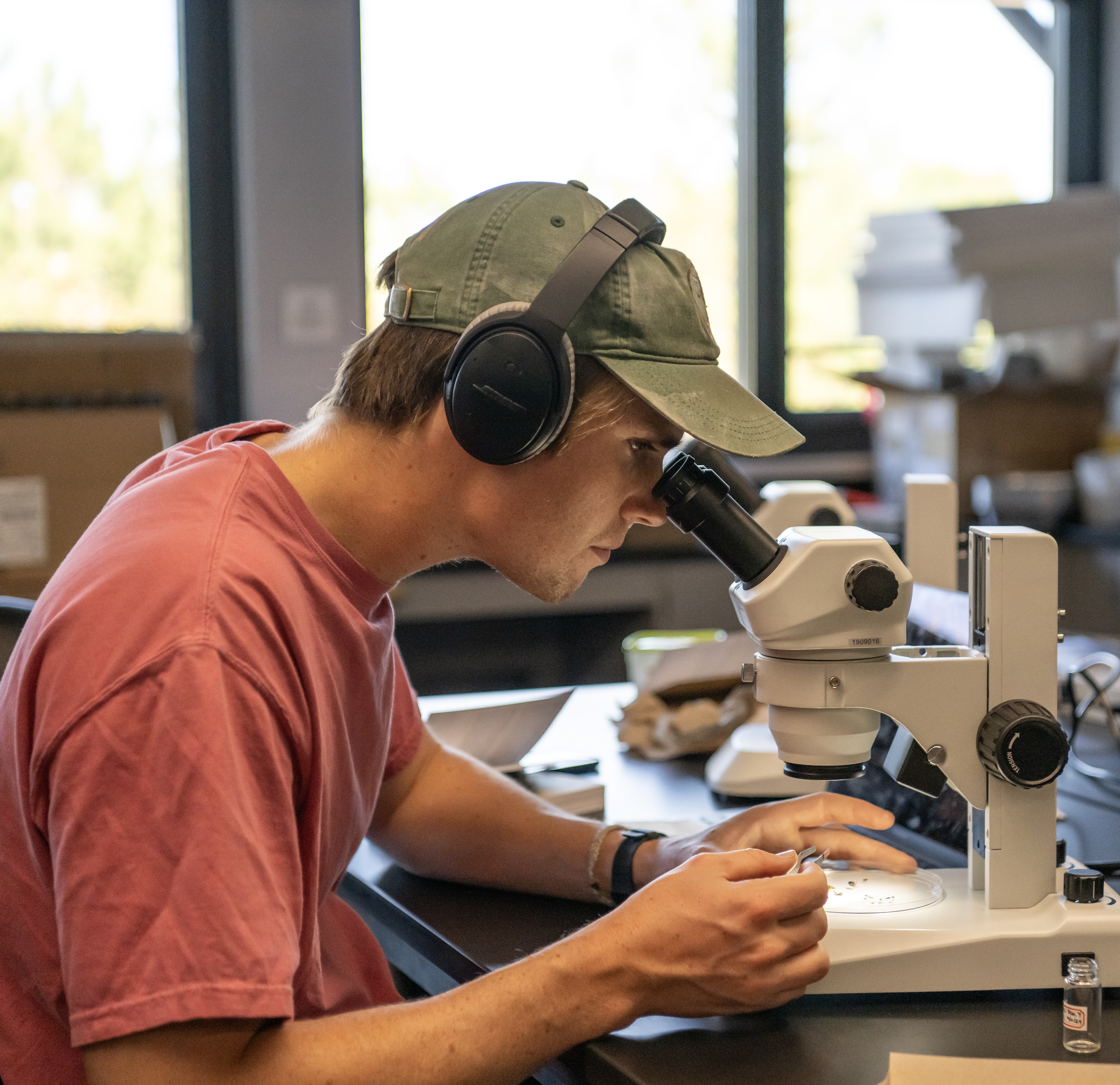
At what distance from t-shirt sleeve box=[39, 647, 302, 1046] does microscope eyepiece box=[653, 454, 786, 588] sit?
0.38 meters

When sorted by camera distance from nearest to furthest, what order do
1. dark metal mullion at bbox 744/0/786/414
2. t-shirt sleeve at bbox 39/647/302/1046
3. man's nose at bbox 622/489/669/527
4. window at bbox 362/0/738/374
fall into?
1. t-shirt sleeve at bbox 39/647/302/1046
2. man's nose at bbox 622/489/669/527
3. window at bbox 362/0/738/374
4. dark metal mullion at bbox 744/0/786/414

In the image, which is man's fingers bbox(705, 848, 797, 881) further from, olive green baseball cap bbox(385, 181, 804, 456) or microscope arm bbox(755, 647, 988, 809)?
olive green baseball cap bbox(385, 181, 804, 456)

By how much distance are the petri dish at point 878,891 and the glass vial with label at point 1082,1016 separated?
12cm

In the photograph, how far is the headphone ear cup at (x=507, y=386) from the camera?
875 millimetres

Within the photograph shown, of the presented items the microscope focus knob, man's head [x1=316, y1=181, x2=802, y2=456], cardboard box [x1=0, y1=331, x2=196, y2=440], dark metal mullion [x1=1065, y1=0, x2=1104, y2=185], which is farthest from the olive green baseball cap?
dark metal mullion [x1=1065, y1=0, x2=1104, y2=185]

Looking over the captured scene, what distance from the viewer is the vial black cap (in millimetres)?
904

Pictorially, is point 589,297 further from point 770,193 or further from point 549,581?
point 770,193

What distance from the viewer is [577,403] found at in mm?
952

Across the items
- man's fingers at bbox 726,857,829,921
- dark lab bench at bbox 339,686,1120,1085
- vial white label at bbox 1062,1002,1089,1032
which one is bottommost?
dark lab bench at bbox 339,686,1120,1085

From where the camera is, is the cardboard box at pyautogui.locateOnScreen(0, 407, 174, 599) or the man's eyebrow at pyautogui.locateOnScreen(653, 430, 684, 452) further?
the cardboard box at pyautogui.locateOnScreen(0, 407, 174, 599)

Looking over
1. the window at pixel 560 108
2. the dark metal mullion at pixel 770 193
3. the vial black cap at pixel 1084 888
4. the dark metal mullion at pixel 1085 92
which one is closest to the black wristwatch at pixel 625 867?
the vial black cap at pixel 1084 888

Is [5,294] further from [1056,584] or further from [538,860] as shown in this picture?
[1056,584]

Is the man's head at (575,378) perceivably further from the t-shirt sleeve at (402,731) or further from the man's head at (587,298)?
the t-shirt sleeve at (402,731)

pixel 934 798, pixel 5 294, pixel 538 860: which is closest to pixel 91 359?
pixel 5 294
